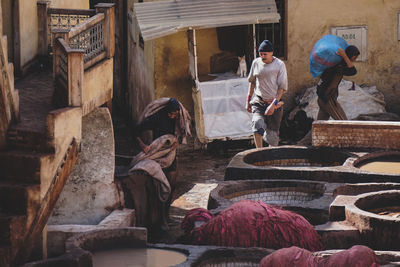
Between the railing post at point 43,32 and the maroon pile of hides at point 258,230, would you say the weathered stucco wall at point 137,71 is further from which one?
the maroon pile of hides at point 258,230

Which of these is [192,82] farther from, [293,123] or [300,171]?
[300,171]

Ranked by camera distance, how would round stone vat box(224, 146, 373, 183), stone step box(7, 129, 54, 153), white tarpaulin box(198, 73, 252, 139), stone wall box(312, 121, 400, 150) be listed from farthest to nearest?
white tarpaulin box(198, 73, 252, 139), stone wall box(312, 121, 400, 150), round stone vat box(224, 146, 373, 183), stone step box(7, 129, 54, 153)

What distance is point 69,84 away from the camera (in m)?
10.4

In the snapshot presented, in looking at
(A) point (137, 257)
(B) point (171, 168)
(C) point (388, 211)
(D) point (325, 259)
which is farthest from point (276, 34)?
(D) point (325, 259)

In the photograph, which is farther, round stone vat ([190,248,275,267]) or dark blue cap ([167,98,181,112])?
dark blue cap ([167,98,181,112])

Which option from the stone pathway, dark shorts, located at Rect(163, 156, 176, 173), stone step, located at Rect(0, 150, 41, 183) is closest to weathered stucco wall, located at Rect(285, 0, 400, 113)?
the stone pathway

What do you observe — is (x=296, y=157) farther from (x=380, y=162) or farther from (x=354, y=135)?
(x=380, y=162)

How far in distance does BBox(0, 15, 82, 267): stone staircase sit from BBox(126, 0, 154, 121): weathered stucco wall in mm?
8725

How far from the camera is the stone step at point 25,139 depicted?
9.66m

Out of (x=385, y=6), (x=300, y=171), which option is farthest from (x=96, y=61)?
(x=385, y=6)

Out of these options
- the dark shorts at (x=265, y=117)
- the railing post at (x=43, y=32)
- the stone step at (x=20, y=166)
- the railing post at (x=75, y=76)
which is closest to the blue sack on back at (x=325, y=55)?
the dark shorts at (x=265, y=117)

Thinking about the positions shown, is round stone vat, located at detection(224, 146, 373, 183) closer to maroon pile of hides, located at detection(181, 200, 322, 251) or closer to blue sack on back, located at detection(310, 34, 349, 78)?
blue sack on back, located at detection(310, 34, 349, 78)

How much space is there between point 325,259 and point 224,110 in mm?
9889

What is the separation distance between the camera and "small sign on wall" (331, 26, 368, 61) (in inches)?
736
